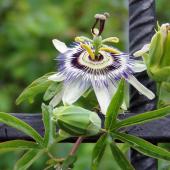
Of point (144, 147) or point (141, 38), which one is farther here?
point (141, 38)

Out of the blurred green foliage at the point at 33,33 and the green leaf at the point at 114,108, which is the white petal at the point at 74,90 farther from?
the blurred green foliage at the point at 33,33

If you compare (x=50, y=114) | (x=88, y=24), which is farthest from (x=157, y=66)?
(x=88, y=24)

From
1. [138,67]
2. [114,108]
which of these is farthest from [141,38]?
[114,108]

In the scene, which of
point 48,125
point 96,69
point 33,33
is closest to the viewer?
point 48,125

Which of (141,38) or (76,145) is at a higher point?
(141,38)

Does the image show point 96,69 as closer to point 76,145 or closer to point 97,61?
point 97,61

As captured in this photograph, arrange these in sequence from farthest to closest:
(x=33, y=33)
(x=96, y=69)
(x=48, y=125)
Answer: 1. (x=33, y=33)
2. (x=96, y=69)
3. (x=48, y=125)
